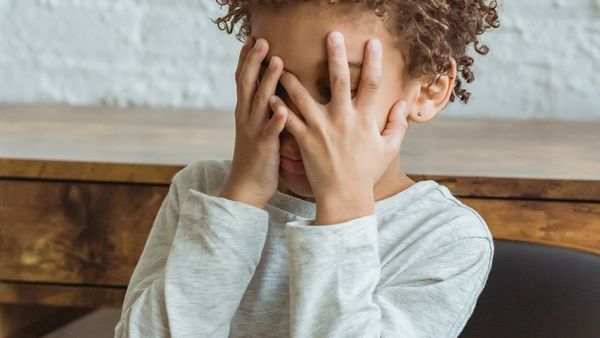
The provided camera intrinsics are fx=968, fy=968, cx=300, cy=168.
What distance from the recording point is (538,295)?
87 centimetres

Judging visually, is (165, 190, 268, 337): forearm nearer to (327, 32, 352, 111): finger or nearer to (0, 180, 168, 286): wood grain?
(327, 32, 352, 111): finger

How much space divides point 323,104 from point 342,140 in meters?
0.03

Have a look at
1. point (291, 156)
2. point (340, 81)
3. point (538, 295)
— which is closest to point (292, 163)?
point (291, 156)

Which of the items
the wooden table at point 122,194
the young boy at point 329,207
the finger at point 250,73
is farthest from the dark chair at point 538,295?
the finger at point 250,73

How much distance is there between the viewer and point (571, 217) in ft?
3.60

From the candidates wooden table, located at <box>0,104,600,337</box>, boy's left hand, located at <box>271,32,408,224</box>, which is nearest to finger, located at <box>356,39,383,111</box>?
boy's left hand, located at <box>271,32,408,224</box>

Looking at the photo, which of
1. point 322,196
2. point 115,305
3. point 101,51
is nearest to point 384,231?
point 322,196

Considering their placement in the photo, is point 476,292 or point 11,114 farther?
point 11,114

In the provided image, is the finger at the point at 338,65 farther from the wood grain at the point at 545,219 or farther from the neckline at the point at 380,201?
the wood grain at the point at 545,219

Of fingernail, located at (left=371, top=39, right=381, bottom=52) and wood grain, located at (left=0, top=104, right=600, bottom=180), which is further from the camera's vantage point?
wood grain, located at (left=0, top=104, right=600, bottom=180)

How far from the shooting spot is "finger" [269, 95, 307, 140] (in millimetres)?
743

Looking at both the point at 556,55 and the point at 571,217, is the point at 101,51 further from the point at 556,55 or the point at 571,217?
the point at 571,217

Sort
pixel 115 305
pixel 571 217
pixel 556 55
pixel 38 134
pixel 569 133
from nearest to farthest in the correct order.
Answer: pixel 571 217 < pixel 115 305 < pixel 38 134 < pixel 569 133 < pixel 556 55

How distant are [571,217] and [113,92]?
846mm
